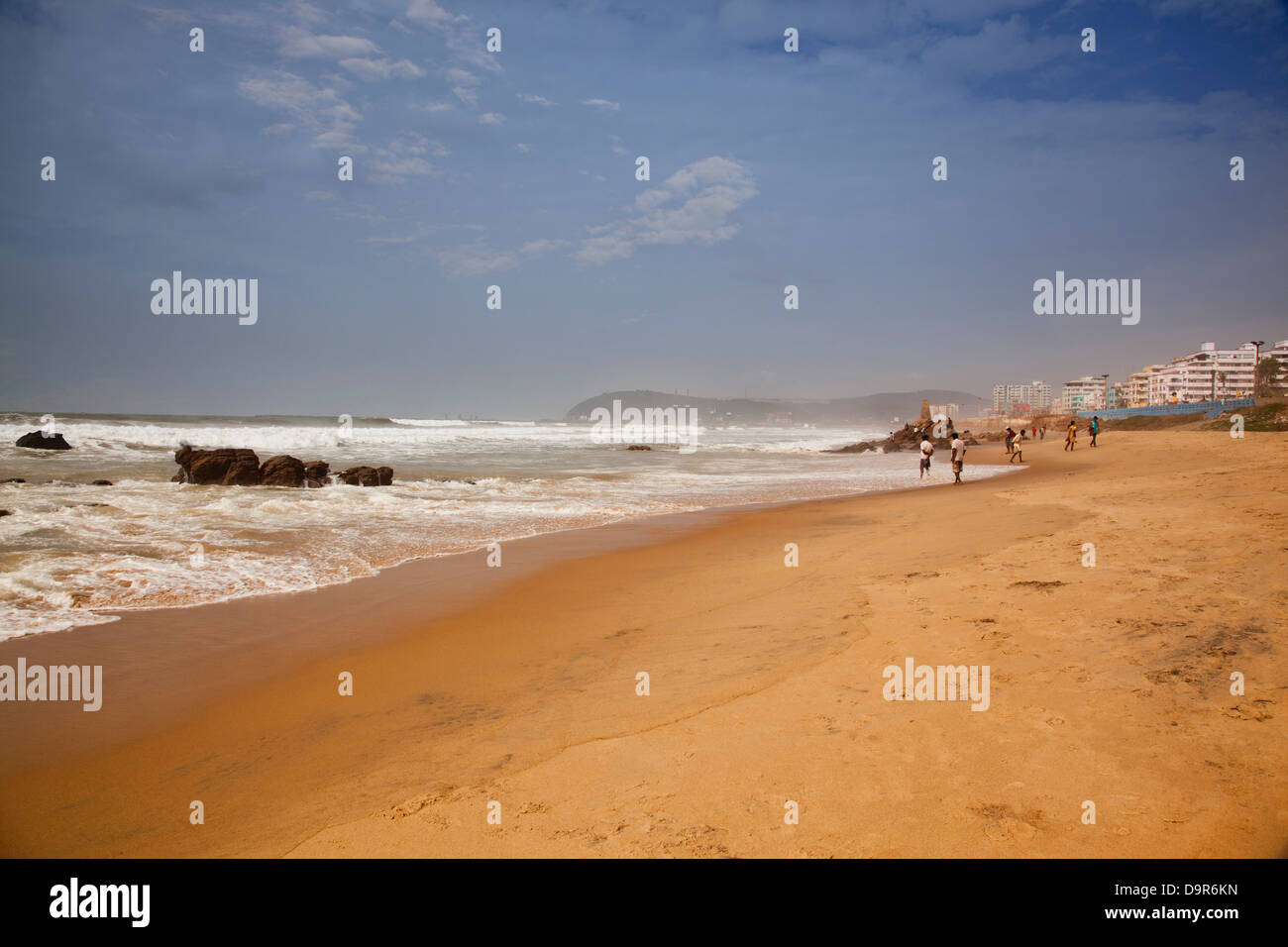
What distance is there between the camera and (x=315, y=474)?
64.7ft

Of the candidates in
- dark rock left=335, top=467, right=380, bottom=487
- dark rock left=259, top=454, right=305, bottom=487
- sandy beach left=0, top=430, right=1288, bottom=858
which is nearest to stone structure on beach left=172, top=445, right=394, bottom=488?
dark rock left=259, top=454, right=305, bottom=487

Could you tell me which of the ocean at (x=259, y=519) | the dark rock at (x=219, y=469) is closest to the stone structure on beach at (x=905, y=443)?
the ocean at (x=259, y=519)

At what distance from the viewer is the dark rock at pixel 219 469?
18172mm

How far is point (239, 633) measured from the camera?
6.37 m

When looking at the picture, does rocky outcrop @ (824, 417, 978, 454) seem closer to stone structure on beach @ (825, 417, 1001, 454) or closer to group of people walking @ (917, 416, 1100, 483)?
stone structure on beach @ (825, 417, 1001, 454)

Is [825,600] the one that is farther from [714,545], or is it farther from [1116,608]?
[714,545]

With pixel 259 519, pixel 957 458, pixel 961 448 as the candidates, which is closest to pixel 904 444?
pixel 961 448

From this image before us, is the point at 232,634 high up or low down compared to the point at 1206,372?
down

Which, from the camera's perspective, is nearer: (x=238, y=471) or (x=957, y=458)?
(x=238, y=471)

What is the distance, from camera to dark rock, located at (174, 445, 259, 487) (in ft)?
59.6

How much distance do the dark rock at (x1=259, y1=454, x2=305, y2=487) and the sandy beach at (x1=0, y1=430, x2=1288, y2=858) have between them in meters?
12.4

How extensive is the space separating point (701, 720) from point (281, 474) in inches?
726

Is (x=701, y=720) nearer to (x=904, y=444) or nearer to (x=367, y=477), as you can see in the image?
(x=367, y=477)

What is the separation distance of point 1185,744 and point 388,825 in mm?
4154
